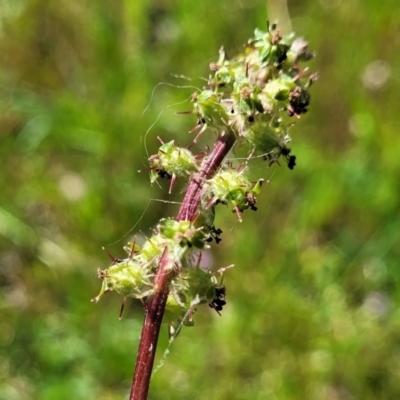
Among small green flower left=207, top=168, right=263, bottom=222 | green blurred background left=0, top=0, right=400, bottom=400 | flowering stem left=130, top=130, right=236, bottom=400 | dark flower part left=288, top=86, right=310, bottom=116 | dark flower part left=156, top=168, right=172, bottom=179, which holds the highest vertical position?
green blurred background left=0, top=0, right=400, bottom=400

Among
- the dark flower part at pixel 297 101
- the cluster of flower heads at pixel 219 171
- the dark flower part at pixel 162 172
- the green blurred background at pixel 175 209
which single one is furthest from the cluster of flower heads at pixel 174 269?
the green blurred background at pixel 175 209

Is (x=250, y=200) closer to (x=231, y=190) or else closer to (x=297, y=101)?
(x=231, y=190)

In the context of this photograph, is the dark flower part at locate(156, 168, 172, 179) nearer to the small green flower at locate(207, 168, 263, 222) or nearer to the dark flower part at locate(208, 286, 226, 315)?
the small green flower at locate(207, 168, 263, 222)

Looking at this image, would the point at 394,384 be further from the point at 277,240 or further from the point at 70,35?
the point at 70,35

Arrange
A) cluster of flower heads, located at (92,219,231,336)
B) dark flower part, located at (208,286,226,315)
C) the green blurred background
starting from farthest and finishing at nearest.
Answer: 1. the green blurred background
2. dark flower part, located at (208,286,226,315)
3. cluster of flower heads, located at (92,219,231,336)

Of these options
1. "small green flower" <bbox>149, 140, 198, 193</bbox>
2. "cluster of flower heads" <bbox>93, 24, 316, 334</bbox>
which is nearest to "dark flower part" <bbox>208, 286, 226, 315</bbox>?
"cluster of flower heads" <bbox>93, 24, 316, 334</bbox>

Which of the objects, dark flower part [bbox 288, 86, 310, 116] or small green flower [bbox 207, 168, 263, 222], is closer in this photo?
small green flower [bbox 207, 168, 263, 222]
